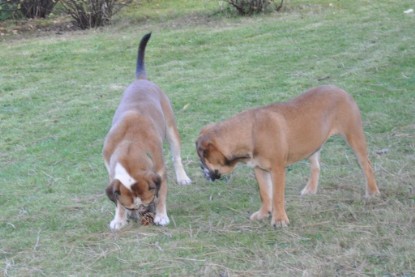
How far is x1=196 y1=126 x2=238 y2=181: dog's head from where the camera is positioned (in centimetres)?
592

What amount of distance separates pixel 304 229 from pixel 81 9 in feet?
40.5

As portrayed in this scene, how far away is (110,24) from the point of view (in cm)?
1783

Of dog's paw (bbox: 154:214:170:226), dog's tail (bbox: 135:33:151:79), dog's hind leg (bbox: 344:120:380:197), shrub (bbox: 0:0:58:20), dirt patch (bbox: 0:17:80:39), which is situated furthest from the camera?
shrub (bbox: 0:0:58:20)

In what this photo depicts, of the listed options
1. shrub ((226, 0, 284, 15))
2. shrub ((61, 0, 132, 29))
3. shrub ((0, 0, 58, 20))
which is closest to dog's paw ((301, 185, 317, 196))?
shrub ((226, 0, 284, 15))

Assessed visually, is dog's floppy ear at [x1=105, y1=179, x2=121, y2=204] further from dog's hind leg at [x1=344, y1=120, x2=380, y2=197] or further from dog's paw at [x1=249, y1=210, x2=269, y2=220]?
dog's hind leg at [x1=344, y1=120, x2=380, y2=197]

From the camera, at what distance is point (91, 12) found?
17.4 m

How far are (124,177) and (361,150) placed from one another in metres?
2.02

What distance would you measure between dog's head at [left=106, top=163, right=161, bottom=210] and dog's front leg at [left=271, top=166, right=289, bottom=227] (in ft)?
2.93

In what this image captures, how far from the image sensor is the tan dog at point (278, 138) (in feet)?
19.6

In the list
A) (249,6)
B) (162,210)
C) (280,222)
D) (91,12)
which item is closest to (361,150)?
(280,222)

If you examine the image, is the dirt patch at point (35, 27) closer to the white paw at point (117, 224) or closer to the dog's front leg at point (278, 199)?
the white paw at point (117, 224)

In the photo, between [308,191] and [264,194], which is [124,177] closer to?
[264,194]

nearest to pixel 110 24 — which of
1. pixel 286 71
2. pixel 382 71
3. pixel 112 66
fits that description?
pixel 112 66

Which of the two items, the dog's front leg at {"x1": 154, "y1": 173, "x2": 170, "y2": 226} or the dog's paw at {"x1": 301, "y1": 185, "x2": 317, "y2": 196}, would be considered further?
the dog's paw at {"x1": 301, "y1": 185, "x2": 317, "y2": 196}
